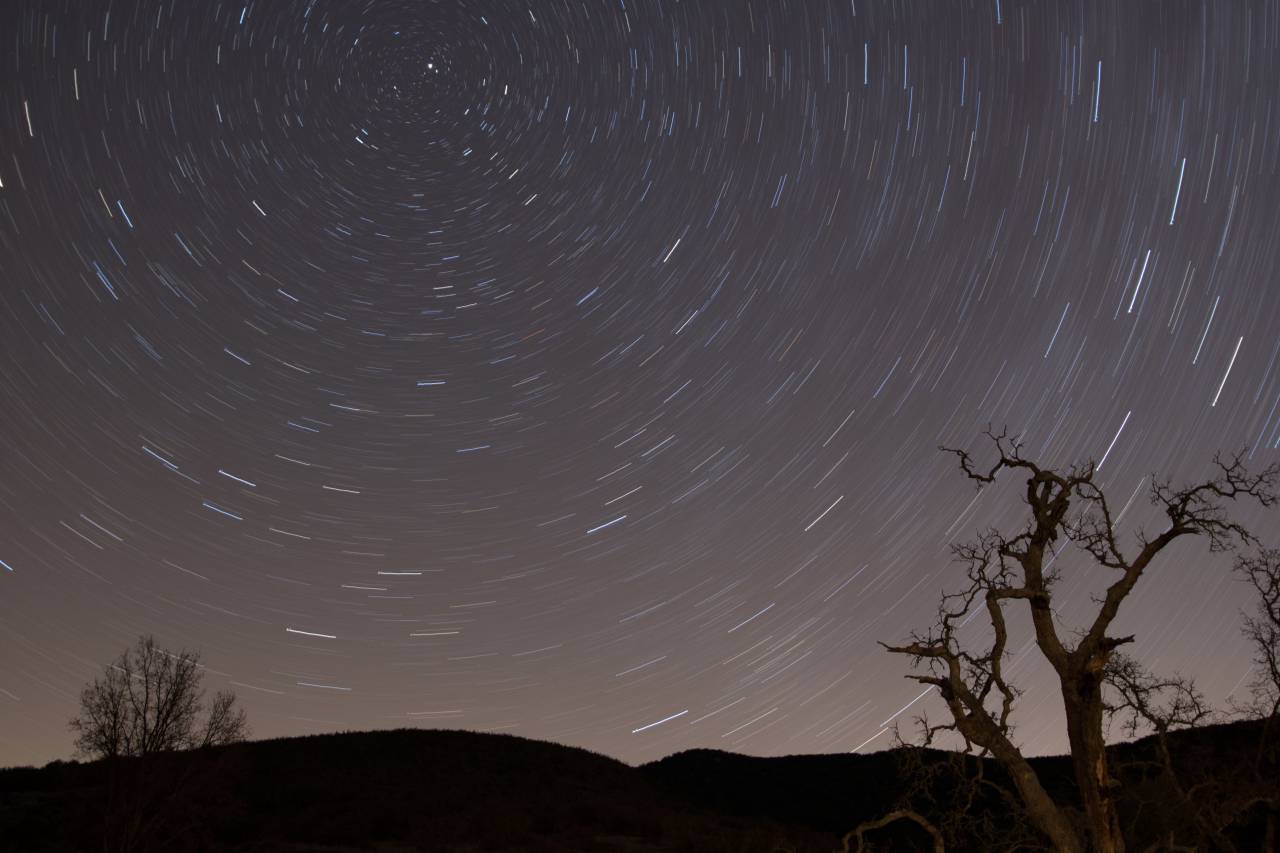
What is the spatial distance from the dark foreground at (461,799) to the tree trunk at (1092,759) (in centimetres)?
293

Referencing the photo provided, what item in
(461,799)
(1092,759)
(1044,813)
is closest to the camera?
(1044,813)

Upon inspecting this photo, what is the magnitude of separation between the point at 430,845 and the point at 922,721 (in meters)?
23.4

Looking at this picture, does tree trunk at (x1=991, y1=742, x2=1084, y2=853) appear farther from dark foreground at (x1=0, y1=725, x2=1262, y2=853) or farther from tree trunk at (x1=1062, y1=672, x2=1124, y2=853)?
dark foreground at (x1=0, y1=725, x2=1262, y2=853)

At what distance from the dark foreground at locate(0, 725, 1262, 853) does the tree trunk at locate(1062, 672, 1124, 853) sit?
2.93 m

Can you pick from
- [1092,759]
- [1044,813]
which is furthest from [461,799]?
[1092,759]

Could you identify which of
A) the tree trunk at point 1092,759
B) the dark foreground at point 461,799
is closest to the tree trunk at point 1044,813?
the tree trunk at point 1092,759

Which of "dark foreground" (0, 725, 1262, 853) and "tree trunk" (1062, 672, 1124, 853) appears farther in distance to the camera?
"dark foreground" (0, 725, 1262, 853)

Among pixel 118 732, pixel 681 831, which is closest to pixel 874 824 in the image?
pixel 118 732

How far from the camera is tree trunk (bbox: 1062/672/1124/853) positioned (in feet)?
32.2

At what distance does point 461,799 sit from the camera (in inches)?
1448

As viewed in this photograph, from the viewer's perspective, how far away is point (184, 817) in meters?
26.7

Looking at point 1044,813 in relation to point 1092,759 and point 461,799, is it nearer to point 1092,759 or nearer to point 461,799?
point 1092,759

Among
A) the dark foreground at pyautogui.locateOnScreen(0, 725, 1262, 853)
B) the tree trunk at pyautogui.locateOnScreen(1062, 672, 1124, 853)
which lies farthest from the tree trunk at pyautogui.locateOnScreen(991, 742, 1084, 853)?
the dark foreground at pyautogui.locateOnScreen(0, 725, 1262, 853)

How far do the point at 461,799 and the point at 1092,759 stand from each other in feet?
104
